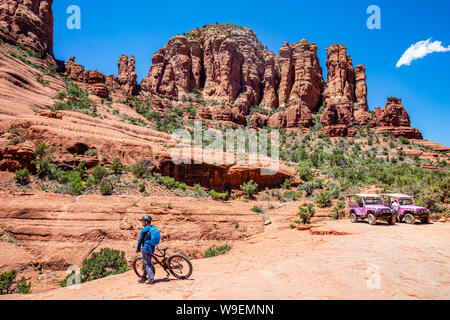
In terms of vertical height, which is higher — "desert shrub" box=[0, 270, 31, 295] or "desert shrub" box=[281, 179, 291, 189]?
"desert shrub" box=[281, 179, 291, 189]

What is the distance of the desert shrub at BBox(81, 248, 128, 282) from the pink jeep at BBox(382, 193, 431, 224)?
13.3 meters

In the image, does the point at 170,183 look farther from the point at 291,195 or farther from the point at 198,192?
the point at 291,195

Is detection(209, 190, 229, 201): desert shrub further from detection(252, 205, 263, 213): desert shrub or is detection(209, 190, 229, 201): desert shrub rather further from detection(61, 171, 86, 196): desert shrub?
detection(61, 171, 86, 196): desert shrub

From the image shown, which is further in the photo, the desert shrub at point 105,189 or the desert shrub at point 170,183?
the desert shrub at point 170,183

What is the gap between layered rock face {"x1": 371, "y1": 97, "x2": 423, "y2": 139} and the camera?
4969 cm

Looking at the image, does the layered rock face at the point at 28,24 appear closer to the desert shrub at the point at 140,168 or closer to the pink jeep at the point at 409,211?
the desert shrub at the point at 140,168

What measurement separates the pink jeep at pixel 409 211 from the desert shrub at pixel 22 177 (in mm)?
19269

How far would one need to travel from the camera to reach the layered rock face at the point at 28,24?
124 feet

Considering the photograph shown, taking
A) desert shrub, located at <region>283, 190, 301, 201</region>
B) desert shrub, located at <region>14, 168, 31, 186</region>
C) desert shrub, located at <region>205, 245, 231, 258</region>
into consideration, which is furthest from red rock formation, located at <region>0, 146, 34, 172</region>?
desert shrub, located at <region>283, 190, 301, 201</region>

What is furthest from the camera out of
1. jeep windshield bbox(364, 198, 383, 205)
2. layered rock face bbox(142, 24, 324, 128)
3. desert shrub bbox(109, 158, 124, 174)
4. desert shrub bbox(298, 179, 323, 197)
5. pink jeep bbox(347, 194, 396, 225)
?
layered rock face bbox(142, 24, 324, 128)

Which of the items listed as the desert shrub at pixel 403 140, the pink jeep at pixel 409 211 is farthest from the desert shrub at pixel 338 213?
the desert shrub at pixel 403 140

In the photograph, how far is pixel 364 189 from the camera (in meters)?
22.1

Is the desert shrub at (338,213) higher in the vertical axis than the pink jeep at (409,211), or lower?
lower
